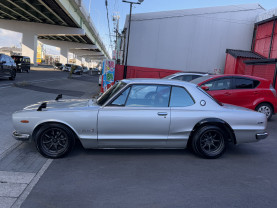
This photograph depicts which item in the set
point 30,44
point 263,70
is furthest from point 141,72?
point 30,44

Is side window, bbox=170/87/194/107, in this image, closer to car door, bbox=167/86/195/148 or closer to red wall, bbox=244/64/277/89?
car door, bbox=167/86/195/148

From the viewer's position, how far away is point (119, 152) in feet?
16.1

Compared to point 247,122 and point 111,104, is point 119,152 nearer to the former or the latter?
point 111,104

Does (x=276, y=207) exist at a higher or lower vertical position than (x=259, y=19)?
lower

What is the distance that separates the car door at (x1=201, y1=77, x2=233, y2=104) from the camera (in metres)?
8.19

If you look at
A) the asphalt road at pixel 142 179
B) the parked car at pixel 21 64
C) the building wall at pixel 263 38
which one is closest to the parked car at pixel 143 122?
the asphalt road at pixel 142 179

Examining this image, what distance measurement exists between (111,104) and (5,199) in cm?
211

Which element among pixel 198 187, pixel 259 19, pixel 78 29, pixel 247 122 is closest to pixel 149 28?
pixel 259 19

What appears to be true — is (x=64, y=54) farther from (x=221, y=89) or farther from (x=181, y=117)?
(x=181, y=117)

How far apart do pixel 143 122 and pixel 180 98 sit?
84 cm

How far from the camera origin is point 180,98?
4652 millimetres

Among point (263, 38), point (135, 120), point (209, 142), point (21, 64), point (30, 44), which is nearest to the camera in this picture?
point (135, 120)

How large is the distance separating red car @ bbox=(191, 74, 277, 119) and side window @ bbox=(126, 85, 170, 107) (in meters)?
3.92

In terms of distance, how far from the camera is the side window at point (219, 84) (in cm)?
834
